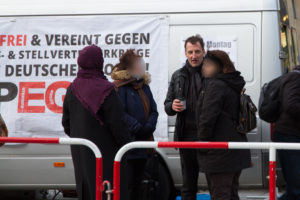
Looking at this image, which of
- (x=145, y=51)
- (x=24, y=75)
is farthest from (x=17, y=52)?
(x=145, y=51)

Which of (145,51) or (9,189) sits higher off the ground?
(145,51)

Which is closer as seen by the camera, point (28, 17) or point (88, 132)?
point (88, 132)

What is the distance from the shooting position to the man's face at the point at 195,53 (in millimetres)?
6168

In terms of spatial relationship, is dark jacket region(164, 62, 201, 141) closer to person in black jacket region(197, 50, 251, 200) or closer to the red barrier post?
person in black jacket region(197, 50, 251, 200)

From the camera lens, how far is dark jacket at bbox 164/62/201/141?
6.16 metres

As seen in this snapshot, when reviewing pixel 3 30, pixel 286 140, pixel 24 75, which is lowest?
pixel 286 140

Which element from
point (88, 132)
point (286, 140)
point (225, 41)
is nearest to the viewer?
point (88, 132)

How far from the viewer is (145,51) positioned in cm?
734

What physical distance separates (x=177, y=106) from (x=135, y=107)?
422mm

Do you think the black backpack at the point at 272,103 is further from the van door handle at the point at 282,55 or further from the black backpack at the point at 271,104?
the van door handle at the point at 282,55

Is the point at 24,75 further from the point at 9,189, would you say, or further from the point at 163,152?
the point at 163,152

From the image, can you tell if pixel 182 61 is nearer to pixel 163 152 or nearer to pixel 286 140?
pixel 163 152

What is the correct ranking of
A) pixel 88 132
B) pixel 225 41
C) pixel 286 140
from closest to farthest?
pixel 88 132 < pixel 286 140 < pixel 225 41

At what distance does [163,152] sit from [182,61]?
104cm
